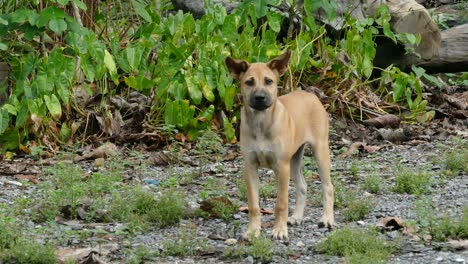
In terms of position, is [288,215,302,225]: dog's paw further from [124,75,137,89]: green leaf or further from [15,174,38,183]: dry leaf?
[124,75,137,89]: green leaf

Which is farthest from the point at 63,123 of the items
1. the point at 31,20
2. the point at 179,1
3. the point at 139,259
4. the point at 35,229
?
the point at 139,259

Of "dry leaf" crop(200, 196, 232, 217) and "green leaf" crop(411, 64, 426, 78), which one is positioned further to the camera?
Result: "green leaf" crop(411, 64, 426, 78)

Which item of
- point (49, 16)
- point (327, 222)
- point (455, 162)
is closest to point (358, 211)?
point (327, 222)

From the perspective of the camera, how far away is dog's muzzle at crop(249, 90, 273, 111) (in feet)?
24.1

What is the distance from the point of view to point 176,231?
24.5 ft

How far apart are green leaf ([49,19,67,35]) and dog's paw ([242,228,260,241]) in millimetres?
3383

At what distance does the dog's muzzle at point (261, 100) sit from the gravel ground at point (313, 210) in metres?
0.96

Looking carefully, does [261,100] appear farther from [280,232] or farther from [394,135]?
[394,135]

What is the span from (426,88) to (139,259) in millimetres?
8313

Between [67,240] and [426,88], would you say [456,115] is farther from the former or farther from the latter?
[67,240]

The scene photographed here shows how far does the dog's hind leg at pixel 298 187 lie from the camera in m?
7.91

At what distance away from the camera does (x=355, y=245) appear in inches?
261

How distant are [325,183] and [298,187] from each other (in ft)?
0.83

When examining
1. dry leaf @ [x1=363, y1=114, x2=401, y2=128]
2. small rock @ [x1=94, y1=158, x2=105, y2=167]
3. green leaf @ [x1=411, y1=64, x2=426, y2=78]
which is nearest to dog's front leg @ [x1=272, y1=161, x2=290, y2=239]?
small rock @ [x1=94, y1=158, x2=105, y2=167]
